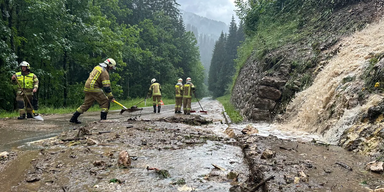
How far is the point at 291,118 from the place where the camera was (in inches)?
308

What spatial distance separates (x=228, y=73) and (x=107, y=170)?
60.1m

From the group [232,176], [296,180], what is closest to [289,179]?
[296,180]

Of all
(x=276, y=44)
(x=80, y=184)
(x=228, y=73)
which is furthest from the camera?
(x=228, y=73)

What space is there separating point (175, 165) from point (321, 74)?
7031 millimetres

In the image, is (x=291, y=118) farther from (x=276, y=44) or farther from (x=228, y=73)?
(x=228, y=73)

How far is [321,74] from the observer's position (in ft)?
26.3

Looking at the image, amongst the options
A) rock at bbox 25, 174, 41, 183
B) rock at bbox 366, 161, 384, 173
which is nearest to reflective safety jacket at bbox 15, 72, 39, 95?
rock at bbox 25, 174, 41, 183

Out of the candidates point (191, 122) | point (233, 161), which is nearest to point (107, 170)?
point (233, 161)

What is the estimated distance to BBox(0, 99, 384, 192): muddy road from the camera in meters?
2.63

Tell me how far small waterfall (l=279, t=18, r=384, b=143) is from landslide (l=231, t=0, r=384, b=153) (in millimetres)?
28

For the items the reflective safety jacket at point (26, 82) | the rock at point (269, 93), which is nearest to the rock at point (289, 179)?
the rock at point (269, 93)

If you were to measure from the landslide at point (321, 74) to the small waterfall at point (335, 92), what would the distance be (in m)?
0.03

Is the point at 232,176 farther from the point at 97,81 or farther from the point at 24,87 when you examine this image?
the point at 24,87

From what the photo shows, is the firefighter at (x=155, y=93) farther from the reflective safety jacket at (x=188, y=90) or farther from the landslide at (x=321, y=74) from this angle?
the landslide at (x=321, y=74)
